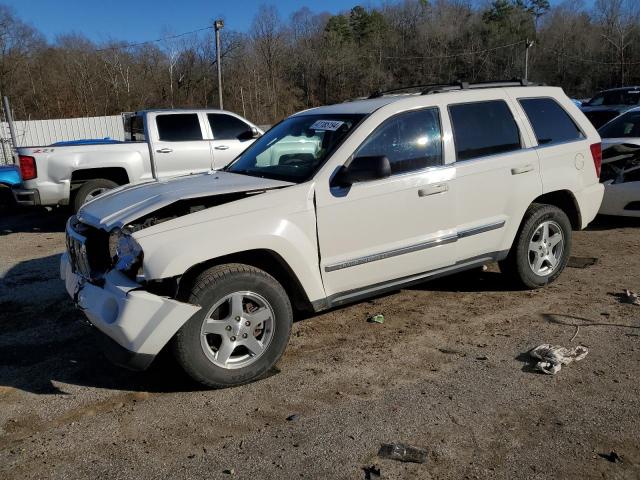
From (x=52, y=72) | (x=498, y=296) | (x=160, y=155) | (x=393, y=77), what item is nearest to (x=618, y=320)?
(x=498, y=296)

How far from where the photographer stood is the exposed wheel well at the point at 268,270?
3.59 meters

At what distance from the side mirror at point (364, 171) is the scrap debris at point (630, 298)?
2651 mm

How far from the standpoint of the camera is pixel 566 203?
557 cm

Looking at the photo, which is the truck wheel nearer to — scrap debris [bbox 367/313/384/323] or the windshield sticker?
the windshield sticker

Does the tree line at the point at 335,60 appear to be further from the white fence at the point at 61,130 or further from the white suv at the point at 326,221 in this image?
the white suv at the point at 326,221

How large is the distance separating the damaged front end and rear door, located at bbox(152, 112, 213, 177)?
20.0 ft

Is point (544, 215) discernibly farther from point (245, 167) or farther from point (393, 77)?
point (393, 77)

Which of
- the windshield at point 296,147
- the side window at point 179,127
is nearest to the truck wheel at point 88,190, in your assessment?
the side window at point 179,127

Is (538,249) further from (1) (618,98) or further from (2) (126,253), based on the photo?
(1) (618,98)

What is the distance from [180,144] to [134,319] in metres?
6.70

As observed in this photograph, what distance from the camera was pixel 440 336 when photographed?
14.6 feet

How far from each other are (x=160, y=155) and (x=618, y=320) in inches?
284

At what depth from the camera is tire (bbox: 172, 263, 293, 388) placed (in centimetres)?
348

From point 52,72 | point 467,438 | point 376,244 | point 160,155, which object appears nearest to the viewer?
point 467,438
